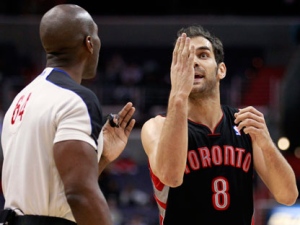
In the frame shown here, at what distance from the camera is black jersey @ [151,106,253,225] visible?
15.8 feet

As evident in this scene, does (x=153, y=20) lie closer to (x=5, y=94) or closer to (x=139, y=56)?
(x=139, y=56)

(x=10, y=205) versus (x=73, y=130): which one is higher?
(x=73, y=130)

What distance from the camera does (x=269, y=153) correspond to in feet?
15.6

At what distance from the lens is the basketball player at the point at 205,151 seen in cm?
457

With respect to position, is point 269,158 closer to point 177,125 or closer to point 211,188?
point 211,188

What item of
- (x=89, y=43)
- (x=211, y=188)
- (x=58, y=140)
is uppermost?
(x=89, y=43)

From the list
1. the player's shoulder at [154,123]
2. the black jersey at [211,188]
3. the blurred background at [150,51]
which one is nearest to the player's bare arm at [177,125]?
the black jersey at [211,188]

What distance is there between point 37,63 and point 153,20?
145 inches

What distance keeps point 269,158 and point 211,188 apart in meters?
0.45

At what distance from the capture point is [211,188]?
4.84m

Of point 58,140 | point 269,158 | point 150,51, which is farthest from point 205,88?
point 150,51

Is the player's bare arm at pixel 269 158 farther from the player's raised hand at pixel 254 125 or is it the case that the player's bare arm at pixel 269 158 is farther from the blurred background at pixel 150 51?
the blurred background at pixel 150 51

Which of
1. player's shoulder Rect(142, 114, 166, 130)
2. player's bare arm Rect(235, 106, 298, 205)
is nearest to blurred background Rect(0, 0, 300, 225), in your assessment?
player's shoulder Rect(142, 114, 166, 130)

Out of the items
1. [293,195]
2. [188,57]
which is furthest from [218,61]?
[293,195]
